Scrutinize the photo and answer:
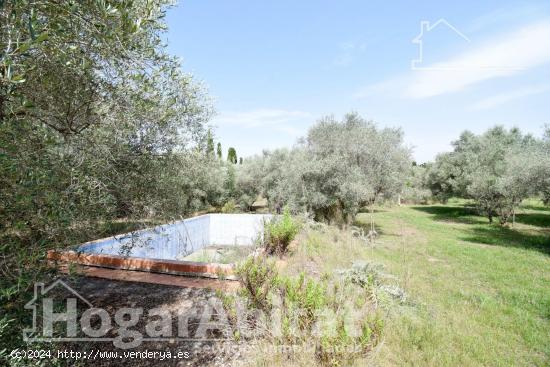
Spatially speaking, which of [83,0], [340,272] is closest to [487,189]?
A: [340,272]

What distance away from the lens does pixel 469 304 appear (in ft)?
21.3

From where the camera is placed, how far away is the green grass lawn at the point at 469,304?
4320 millimetres

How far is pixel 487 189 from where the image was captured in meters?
19.6

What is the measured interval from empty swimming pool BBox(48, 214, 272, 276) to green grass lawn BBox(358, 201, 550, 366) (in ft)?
13.0

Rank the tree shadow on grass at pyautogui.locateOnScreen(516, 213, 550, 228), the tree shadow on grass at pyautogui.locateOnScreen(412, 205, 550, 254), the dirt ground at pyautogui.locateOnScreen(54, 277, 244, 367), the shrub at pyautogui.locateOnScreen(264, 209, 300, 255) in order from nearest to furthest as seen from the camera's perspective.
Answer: the dirt ground at pyautogui.locateOnScreen(54, 277, 244, 367) < the shrub at pyautogui.locateOnScreen(264, 209, 300, 255) < the tree shadow on grass at pyautogui.locateOnScreen(412, 205, 550, 254) < the tree shadow on grass at pyautogui.locateOnScreen(516, 213, 550, 228)

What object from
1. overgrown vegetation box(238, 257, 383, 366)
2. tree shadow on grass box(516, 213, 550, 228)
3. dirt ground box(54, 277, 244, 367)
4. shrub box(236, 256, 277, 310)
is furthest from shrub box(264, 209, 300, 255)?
tree shadow on grass box(516, 213, 550, 228)

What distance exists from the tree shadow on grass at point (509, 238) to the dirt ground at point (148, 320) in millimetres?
14954

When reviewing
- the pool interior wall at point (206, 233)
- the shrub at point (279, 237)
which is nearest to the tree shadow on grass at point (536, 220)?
the pool interior wall at point (206, 233)

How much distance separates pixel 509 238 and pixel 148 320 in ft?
61.4

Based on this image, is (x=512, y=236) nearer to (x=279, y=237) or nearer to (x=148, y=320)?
(x=279, y=237)

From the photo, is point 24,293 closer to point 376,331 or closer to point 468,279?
point 376,331

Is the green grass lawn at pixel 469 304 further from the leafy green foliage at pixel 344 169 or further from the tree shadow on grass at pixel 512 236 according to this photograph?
the leafy green foliage at pixel 344 169

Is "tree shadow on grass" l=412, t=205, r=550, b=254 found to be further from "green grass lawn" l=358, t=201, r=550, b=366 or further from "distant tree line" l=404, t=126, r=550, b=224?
"distant tree line" l=404, t=126, r=550, b=224

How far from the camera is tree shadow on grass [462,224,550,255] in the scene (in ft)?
44.2
